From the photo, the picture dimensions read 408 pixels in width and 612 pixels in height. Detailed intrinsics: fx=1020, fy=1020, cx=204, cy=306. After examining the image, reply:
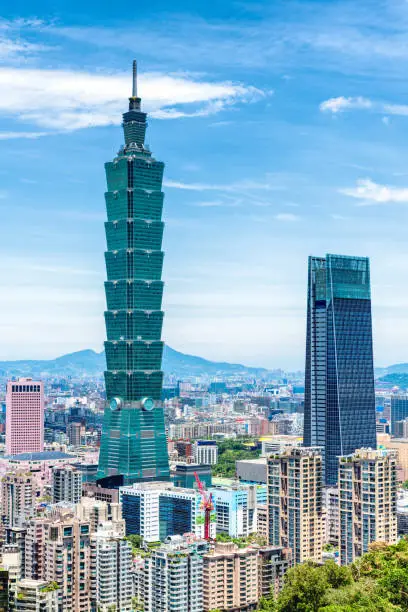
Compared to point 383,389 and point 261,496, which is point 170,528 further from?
point 383,389

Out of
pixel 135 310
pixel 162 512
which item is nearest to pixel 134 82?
pixel 135 310

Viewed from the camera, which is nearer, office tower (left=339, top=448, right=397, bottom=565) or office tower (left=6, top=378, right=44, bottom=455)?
office tower (left=339, top=448, right=397, bottom=565)

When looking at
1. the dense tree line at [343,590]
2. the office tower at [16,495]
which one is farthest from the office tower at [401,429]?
the dense tree line at [343,590]

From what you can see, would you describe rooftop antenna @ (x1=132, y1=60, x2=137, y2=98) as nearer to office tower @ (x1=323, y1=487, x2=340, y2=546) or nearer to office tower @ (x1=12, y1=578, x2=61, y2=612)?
office tower @ (x1=323, y1=487, x2=340, y2=546)

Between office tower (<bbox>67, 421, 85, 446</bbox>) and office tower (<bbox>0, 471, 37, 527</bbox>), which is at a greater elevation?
office tower (<bbox>67, 421, 85, 446</bbox>)

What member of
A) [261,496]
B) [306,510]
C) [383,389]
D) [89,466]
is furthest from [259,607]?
[383,389]

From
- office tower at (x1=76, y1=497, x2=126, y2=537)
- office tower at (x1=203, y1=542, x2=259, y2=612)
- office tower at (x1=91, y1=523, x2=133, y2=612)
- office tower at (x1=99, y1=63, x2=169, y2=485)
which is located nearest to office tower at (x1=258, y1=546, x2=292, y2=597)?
office tower at (x1=203, y1=542, x2=259, y2=612)
